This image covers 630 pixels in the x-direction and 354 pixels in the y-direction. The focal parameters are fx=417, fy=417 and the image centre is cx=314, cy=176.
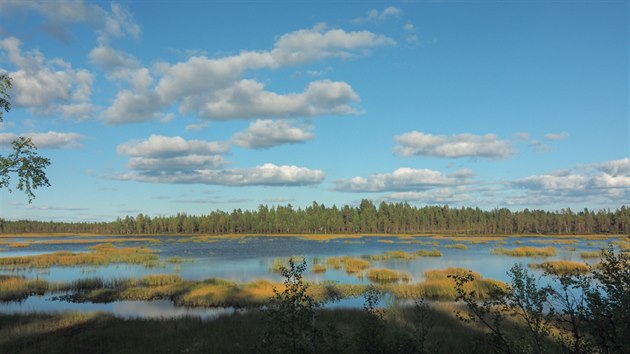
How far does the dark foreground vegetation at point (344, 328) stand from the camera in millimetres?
9477

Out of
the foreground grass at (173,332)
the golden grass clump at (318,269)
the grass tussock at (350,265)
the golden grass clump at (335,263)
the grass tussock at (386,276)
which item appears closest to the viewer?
the foreground grass at (173,332)

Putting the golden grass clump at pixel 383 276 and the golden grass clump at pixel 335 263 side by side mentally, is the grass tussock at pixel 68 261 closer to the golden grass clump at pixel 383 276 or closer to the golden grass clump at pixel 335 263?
the golden grass clump at pixel 335 263

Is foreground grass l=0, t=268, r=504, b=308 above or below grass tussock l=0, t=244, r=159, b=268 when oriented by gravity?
above

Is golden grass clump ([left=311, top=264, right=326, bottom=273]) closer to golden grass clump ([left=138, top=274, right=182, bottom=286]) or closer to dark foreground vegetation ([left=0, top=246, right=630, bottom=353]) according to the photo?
golden grass clump ([left=138, top=274, right=182, bottom=286])

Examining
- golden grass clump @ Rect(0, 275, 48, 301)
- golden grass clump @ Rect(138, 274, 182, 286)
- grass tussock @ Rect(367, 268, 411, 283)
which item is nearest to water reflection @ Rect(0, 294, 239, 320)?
golden grass clump @ Rect(0, 275, 48, 301)

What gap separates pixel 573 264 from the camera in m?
52.0

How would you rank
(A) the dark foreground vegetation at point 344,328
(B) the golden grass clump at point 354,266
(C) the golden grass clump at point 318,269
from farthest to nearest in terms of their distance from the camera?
(B) the golden grass clump at point 354,266 < (C) the golden grass clump at point 318,269 < (A) the dark foreground vegetation at point 344,328

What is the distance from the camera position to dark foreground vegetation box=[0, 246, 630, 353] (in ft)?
31.1

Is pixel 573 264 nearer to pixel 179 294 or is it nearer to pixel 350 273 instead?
pixel 350 273

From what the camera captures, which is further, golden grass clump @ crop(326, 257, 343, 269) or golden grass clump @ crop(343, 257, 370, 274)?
golden grass clump @ crop(326, 257, 343, 269)

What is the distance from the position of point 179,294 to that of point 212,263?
26.6 metres

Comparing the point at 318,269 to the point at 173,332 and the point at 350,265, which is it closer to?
the point at 350,265

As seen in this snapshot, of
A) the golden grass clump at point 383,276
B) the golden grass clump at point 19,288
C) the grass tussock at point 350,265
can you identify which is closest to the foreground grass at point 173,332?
the golden grass clump at point 19,288

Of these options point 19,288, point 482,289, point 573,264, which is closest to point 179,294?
point 19,288
